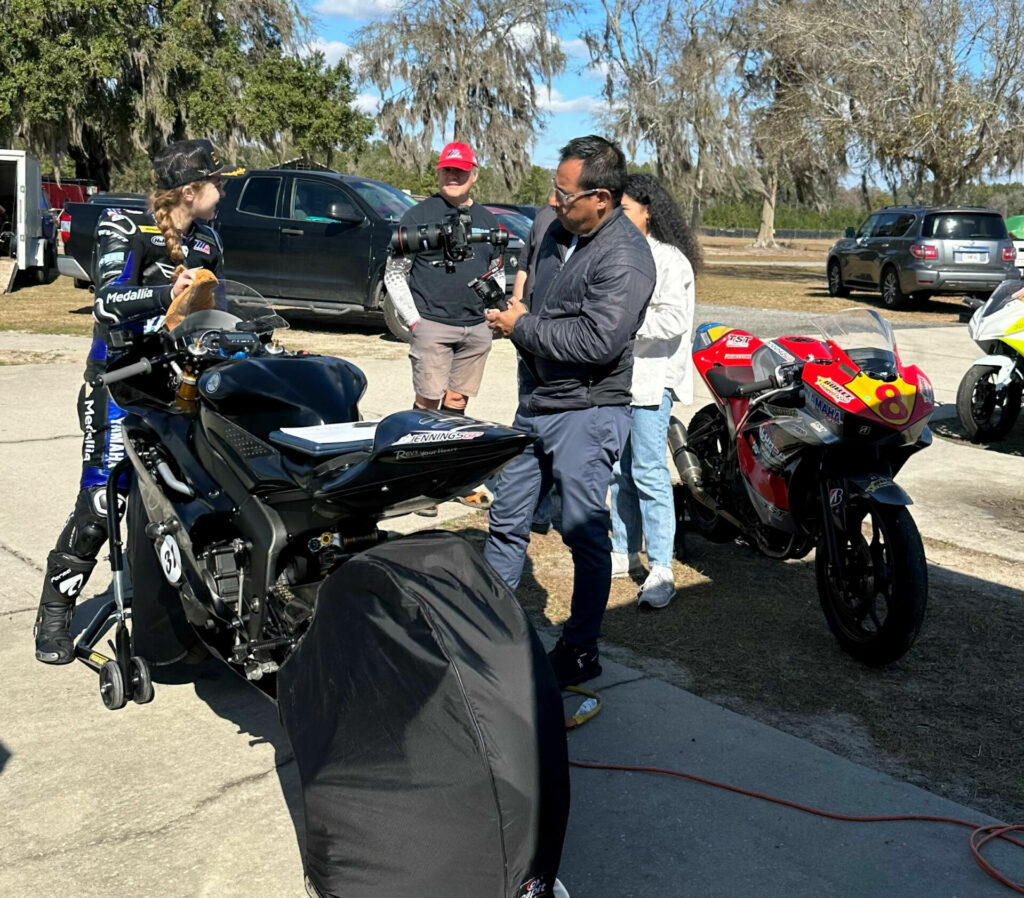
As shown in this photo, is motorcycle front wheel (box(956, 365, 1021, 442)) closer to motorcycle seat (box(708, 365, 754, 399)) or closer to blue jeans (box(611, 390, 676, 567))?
motorcycle seat (box(708, 365, 754, 399))

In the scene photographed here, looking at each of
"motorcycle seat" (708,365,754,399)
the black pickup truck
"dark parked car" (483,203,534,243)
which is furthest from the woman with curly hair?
"dark parked car" (483,203,534,243)

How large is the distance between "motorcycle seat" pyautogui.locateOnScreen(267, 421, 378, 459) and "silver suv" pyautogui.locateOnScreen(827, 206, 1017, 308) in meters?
18.7

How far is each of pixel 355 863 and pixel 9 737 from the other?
1.76 metres

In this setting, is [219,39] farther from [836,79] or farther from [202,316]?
[202,316]

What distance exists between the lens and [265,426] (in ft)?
10.5

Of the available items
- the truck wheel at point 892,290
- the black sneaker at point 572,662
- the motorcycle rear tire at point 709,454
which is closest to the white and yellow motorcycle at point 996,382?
the motorcycle rear tire at point 709,454

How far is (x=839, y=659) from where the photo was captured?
185 inches

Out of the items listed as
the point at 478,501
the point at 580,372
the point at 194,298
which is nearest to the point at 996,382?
the point at 478,501

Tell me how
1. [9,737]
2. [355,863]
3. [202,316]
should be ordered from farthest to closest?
[9,737] → [202,316] → [355,863]

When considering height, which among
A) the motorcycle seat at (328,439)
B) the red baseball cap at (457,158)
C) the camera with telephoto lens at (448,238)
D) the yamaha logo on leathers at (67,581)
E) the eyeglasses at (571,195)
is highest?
the red baseball cap at (457,158)

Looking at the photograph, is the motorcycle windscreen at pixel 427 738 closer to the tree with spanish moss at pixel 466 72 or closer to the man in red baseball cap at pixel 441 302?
the man in red baseball cap at pixel 441 302

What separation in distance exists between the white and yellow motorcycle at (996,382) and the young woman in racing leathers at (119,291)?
673 cm

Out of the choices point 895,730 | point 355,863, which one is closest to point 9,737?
point 355,863

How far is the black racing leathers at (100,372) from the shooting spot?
3902mm
